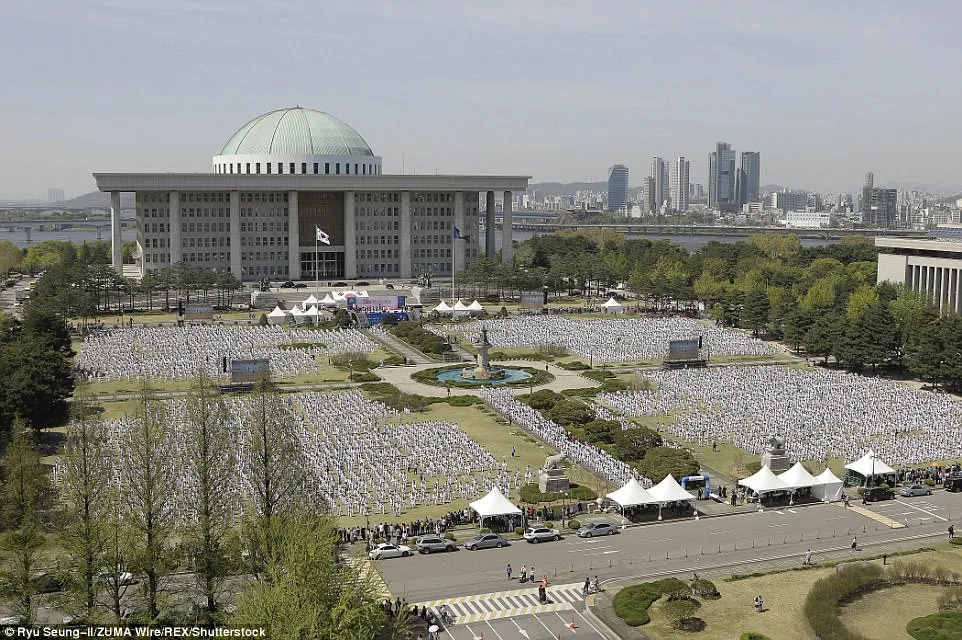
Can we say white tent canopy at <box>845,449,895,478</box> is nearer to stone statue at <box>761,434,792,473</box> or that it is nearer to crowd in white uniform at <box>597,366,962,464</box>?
crowd in white uniform at <box>597,366,962,464</box>

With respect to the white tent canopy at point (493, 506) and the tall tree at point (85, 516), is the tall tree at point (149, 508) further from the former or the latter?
the white tent canopy at point (493, 506)

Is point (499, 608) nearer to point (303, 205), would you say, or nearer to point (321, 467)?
point (321, 467)

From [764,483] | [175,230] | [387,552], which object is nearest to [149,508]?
[387,552]

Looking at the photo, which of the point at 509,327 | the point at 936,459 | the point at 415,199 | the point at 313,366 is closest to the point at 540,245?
the point at 415,199

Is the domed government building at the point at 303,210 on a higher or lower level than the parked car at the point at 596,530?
higher

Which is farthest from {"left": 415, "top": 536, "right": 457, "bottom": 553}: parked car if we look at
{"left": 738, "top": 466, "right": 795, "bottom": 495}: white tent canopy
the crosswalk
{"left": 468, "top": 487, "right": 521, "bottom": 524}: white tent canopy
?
{"left": 738, "top": 466, "right": 795, "bottom": 495}: white tent canopy

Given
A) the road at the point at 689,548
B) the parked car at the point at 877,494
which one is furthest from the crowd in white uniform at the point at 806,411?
the road at the point at 689,548
